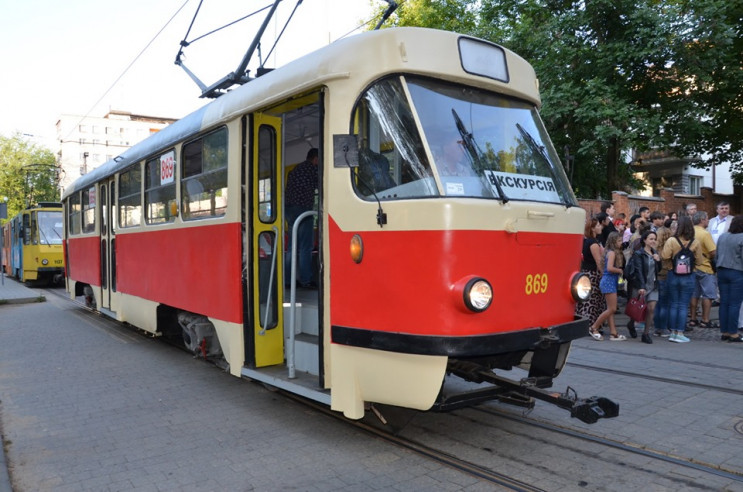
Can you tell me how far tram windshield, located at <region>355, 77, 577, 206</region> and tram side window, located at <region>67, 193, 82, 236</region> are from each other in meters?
9.86

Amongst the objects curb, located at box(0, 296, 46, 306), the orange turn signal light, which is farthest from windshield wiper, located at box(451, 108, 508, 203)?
curb, located at box(0, 296, 46, 306)

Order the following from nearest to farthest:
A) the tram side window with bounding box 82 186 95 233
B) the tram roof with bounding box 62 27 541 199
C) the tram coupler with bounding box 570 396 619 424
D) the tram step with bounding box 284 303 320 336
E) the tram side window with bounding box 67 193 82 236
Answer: the tram coupler with bounding box 570 396 619 424 → the tram roof with bounding box 62 27 541 199 → the tram step with bounding box 284 303 320 336 → the tram side window with bounding box 82 186 95 233 → the tram side window with bounding box 67 193 82 236

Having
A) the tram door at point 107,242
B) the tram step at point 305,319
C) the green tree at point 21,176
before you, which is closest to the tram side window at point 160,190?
the tram door at point 107,242

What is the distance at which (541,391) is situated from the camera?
4.01 m

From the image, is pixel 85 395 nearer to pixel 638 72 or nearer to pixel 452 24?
pixel 638 72

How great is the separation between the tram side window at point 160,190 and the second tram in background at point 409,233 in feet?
5.56

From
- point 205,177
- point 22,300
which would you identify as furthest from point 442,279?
point 22,300

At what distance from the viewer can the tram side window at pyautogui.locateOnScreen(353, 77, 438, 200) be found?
3.85 metres

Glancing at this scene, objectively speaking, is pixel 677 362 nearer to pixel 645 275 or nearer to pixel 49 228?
pixel 645 275

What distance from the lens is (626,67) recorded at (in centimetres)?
1611

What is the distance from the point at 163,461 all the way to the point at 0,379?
369cm

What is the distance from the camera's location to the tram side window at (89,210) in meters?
10.9

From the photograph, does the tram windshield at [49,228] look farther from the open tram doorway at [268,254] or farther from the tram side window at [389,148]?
the tram side window at [389,148]

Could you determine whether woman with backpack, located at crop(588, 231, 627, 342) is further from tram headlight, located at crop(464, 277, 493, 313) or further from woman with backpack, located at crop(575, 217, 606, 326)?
tram headlight, located at crop(464, 277, 493, 313)
